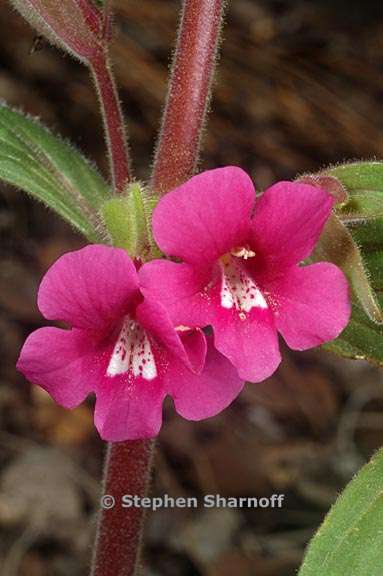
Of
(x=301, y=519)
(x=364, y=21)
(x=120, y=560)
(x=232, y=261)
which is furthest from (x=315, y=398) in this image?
(x=232, y=261)

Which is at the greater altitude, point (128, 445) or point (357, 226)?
point (357, 226)

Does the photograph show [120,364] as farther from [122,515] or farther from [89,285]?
[122,515]

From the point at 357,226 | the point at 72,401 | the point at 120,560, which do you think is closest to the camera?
the point at 72,401

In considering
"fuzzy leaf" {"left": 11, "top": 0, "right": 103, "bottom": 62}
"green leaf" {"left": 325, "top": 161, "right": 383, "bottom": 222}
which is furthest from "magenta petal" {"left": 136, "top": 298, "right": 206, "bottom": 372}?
"fuzzy leaf" {"left": 11, "top": 0, "right": 103, "bottom": 62}

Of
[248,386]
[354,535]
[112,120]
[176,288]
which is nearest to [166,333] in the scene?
[176,288]

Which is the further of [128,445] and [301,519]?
[301,519]

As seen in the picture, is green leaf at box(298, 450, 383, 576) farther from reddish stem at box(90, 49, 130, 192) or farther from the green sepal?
reddish stem at box(90, 49, 130, 192)

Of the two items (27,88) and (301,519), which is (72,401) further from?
(27,88)

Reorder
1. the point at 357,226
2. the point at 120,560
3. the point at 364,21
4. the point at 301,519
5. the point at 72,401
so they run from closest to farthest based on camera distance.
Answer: the point at 72,401, the point at 357,226, the point at 120,560, the point at 301,519, the point at 364,21
